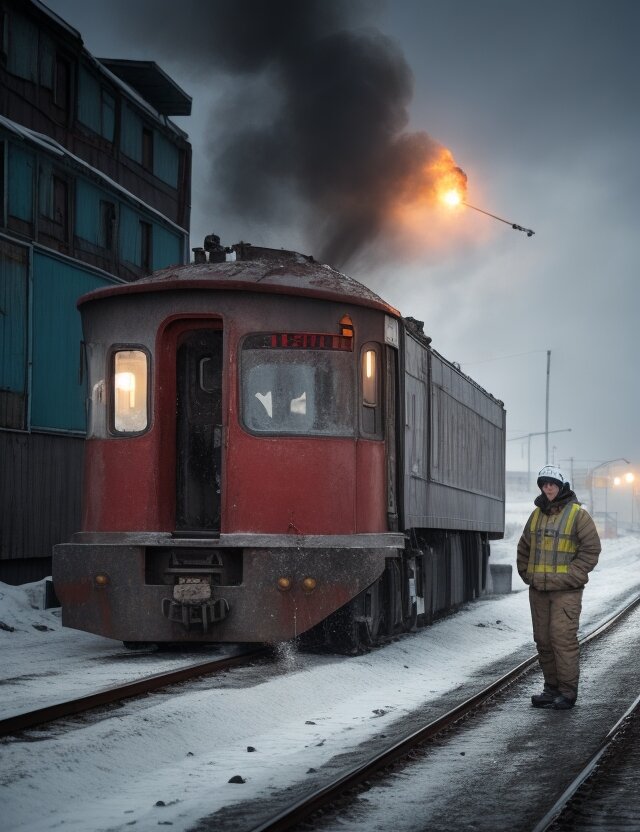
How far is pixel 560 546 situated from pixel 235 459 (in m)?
3.18

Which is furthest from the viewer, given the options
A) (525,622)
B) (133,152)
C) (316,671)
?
(133,152)

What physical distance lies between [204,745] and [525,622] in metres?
11.0

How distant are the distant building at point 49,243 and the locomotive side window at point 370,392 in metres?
7.12

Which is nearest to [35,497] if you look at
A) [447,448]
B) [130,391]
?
[447,448]

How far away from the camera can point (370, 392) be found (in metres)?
11.8

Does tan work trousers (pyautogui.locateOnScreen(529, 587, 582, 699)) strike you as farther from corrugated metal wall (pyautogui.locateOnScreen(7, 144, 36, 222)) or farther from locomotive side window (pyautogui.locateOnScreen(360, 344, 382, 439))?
corrugated metal wall (pyautogui.locateOnScreen(7, 144, 36, 222))

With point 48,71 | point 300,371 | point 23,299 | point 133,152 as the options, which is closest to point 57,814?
point 300,371

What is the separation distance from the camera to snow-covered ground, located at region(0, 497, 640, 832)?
6.08 m

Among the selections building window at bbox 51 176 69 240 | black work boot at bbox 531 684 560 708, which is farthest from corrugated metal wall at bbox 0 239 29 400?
black work boot at bbox 531 684 560 708

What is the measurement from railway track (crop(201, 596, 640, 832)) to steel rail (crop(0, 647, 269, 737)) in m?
2.07

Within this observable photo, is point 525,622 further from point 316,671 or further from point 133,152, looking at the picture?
point 133,152

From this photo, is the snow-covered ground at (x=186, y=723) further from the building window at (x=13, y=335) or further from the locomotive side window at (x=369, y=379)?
the building window at (x=13, y=335)

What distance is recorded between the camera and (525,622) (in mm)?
17875

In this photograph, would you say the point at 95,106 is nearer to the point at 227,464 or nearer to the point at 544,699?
the point at 227,464
